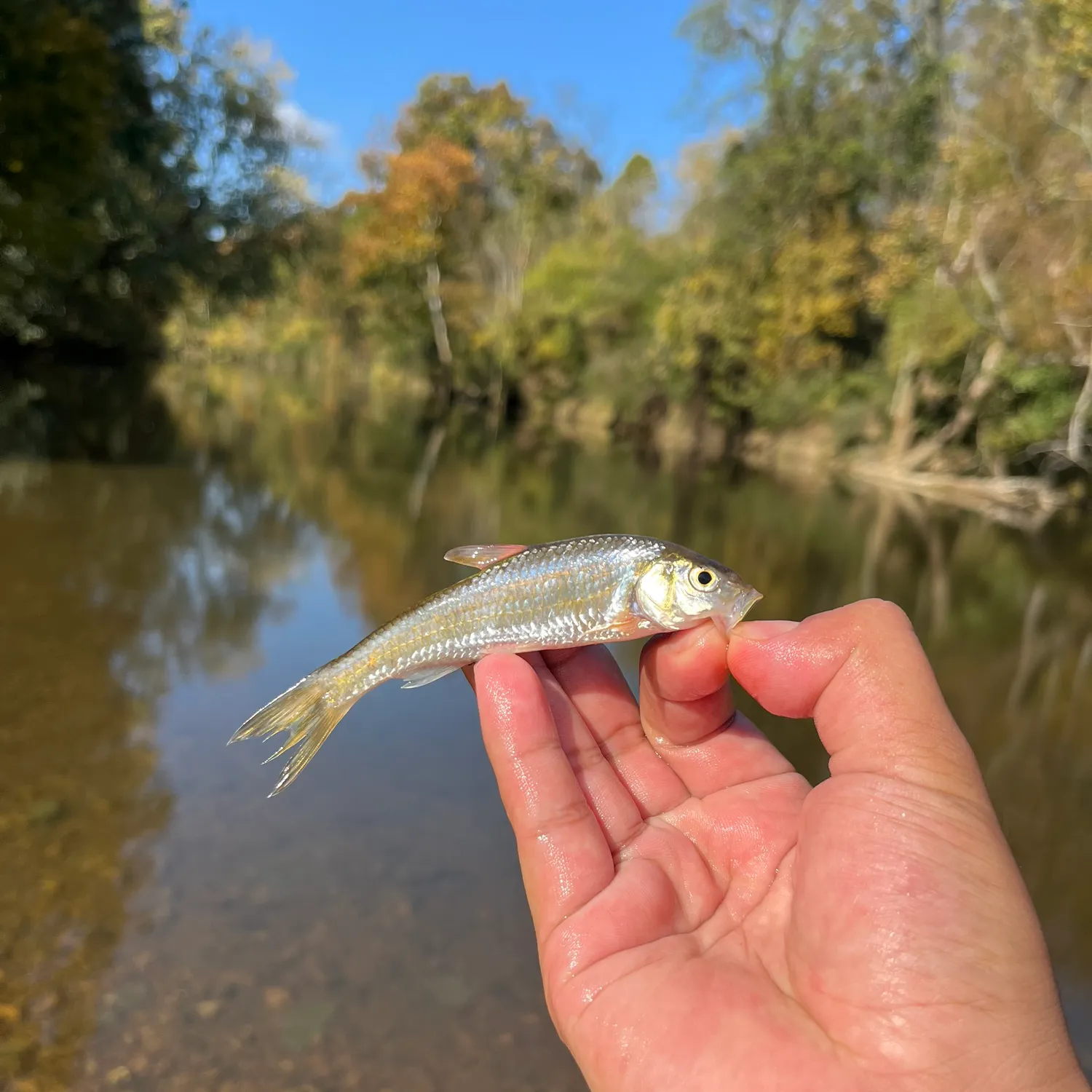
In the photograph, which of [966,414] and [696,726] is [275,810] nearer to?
[696,726]

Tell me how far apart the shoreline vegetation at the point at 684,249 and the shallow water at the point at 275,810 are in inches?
431

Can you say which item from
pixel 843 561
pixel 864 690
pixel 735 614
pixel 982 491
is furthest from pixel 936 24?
pixel 864 690

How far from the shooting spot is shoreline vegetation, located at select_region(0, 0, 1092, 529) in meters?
23.6

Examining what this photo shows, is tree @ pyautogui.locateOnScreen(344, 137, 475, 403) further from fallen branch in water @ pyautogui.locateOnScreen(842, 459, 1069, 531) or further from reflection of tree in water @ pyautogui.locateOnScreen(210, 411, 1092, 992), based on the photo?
fallen branch in water @ pyautogui.locateOnScreen(842, 459, 1069, 531)

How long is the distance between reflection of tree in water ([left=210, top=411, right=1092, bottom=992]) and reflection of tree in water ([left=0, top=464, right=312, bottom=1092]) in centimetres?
213

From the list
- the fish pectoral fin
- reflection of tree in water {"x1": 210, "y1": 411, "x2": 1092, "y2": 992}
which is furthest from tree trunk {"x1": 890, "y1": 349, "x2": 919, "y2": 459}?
the fish pectoral fin

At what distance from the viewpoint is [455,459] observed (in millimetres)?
24812

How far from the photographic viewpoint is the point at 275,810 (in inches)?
236

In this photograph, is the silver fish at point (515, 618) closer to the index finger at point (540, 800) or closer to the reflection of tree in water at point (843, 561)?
the index finger at point (540, 800)

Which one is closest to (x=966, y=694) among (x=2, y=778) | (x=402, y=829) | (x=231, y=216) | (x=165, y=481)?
(x=402, y=829)

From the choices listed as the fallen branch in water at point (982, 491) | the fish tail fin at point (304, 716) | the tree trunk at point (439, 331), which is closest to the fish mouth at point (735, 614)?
the fish tail fin at point (304, 716)

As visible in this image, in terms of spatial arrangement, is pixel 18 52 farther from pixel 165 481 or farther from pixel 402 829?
pixel 402 829

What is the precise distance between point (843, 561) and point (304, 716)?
14.4 metres

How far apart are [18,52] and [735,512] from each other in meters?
18.8
